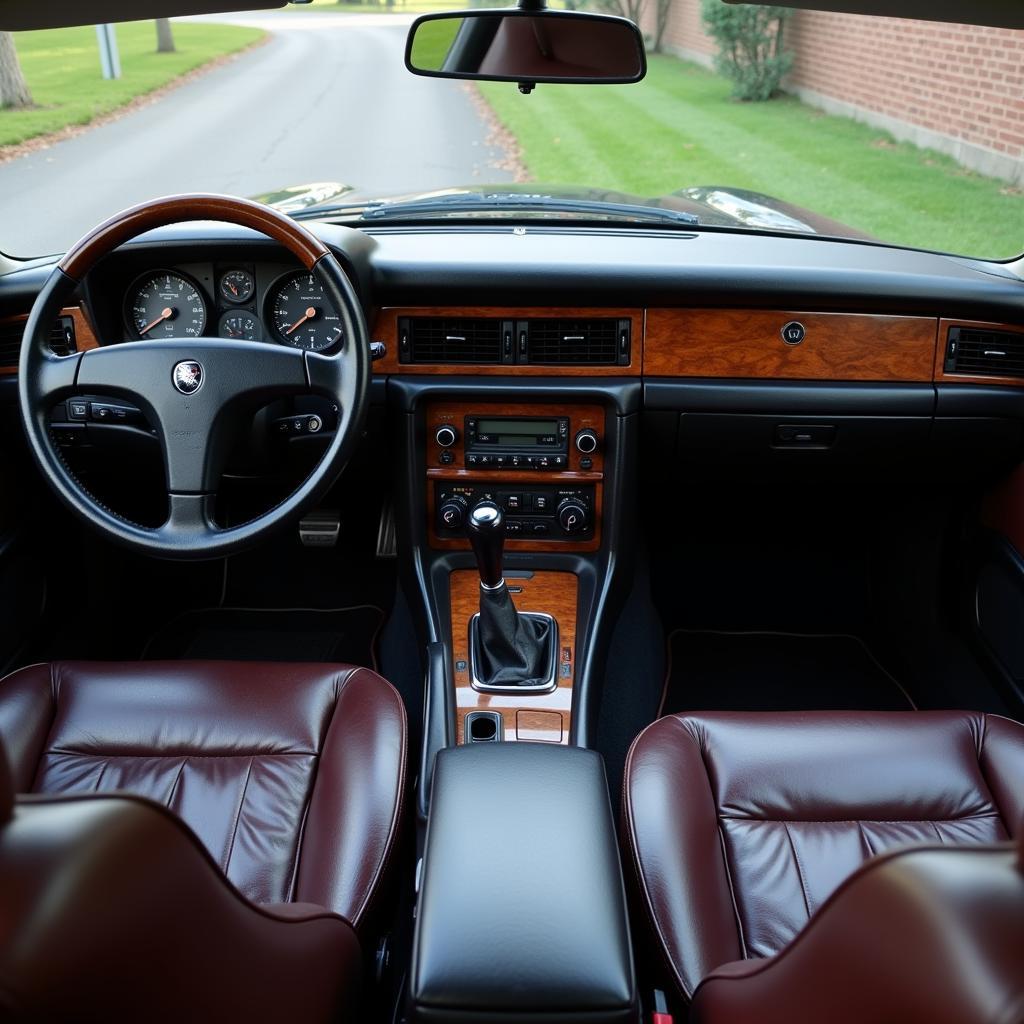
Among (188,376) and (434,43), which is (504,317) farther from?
(188,376)

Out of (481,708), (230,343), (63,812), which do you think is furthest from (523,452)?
(63,812)

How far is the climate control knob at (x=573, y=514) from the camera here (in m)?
2.71

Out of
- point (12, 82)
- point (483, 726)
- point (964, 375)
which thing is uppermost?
point (12, 82)

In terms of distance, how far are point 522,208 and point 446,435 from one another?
683 millimetres

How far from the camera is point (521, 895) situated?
1.21m

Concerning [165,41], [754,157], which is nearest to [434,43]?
[754,157]

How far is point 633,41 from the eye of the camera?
2256 millimetres

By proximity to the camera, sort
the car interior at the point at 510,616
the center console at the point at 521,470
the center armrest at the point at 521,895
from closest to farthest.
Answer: the car interior at the point at 510,616
the center armrest at the point at 521,895
the center console at the point at 521,470

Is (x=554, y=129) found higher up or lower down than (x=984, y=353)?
higher up

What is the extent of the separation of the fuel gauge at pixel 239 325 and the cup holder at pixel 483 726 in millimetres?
1050

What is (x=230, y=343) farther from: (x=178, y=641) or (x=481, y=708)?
(x=178, y=641)

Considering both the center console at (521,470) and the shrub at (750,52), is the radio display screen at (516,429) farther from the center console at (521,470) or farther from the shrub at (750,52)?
the shrub at (750,52)

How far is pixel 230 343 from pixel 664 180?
7.02ft

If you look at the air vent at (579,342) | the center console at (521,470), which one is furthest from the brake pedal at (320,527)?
the air vent at (579,342)
